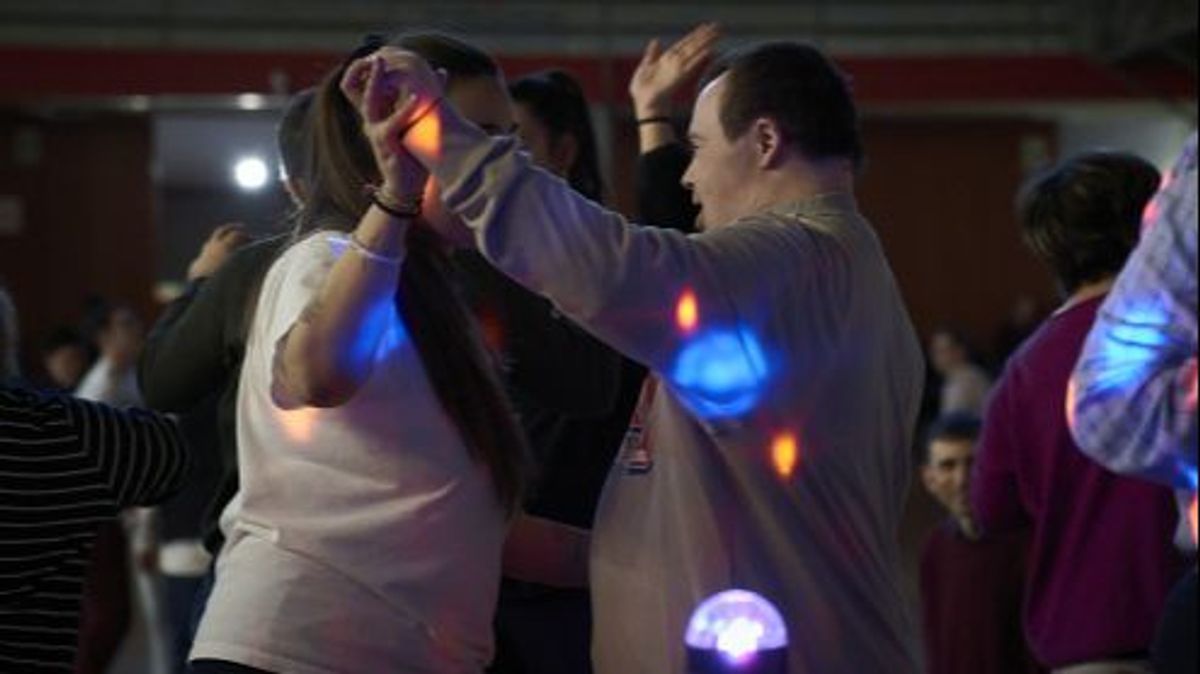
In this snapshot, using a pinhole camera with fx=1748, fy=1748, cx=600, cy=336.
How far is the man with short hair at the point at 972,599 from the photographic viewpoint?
131 inches

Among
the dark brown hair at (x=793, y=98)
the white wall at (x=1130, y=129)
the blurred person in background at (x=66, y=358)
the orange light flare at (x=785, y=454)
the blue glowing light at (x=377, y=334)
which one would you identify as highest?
the dark brown hair at (x=793, y=98)

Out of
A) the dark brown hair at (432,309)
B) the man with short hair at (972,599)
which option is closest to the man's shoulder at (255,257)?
the dark brown hair at (432,309)

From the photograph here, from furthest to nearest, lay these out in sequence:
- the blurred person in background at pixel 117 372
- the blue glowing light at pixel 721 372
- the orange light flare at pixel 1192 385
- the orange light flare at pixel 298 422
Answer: the blurred person in background at pixel 117 372 < the orange light flare at pixel 298 422 < the blue glowing light at pixel 721 372 < the orange light flare at pixel 1192 385

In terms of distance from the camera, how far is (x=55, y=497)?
2.20 meters

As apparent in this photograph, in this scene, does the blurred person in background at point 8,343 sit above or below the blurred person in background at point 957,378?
above

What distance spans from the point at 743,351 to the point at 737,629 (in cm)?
29

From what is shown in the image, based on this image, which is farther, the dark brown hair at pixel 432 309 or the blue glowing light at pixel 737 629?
the dark brown hair at pixel 432 309

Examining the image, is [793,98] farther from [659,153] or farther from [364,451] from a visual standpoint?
[659,153]

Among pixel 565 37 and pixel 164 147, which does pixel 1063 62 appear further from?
pixel 164 147

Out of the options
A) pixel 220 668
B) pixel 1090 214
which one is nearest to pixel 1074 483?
pixel 1090 214

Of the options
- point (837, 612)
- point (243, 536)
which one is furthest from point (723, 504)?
point (243, 536)

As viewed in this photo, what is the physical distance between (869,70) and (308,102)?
11.7 metres

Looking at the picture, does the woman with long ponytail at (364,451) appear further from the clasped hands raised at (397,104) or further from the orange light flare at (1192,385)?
the orange light flare at (1192,385)

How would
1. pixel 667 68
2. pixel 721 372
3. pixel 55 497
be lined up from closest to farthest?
1. pixel 721 372
2. pixel 55 497
3. pixel 667 68
